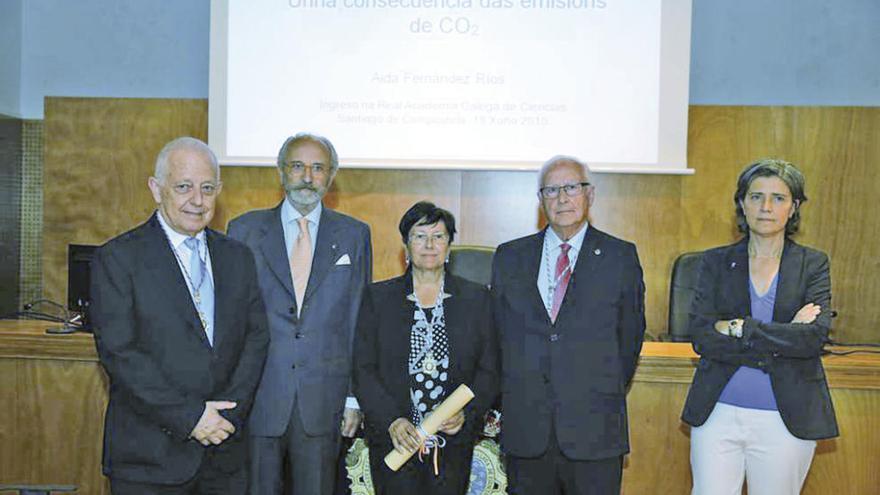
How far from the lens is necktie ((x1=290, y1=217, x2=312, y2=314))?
126 inches

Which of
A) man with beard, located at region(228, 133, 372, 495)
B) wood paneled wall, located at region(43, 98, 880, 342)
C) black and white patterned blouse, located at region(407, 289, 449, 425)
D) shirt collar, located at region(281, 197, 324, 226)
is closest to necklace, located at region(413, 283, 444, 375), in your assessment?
black and white patterned blouse, located at region(407, 289, 449, 425)

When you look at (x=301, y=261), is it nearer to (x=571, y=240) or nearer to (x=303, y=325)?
(x=303, y=325)

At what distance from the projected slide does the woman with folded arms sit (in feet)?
6.40

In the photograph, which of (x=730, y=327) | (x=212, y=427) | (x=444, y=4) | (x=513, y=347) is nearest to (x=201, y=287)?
(x=212, y=427)

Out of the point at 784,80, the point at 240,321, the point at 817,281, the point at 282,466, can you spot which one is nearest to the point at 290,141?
the point at 240,321

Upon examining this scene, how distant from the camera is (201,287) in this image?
2719 millimetres

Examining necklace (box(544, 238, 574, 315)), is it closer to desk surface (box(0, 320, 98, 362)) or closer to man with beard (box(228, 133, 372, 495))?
man with beard (box(228, 133, 372, 495))

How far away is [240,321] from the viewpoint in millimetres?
2789

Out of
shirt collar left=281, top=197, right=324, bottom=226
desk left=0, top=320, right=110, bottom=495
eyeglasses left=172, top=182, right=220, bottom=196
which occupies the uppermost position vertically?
eyeglasses left=172, top=182, right=220, bottom=196

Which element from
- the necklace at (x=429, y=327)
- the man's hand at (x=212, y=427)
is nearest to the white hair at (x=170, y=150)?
the man's hand at (x=212, y=427)

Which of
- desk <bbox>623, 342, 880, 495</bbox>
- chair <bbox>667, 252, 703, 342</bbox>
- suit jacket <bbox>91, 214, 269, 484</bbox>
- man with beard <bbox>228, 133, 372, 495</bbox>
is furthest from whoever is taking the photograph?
chair <bbox>667, 252, 703, 342</bbox>

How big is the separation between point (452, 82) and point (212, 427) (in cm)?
292

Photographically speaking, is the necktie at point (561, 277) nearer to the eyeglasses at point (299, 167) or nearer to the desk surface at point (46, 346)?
the eyeglasses at point (299, 167)

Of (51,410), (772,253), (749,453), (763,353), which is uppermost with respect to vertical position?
(772,253)
